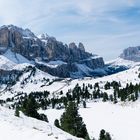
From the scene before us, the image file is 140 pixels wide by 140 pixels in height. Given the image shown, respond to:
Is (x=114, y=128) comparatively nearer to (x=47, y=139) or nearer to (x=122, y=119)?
(x=122, y=119)

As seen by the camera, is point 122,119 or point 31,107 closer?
point 31,107

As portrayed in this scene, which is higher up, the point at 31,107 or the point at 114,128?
the point at 31,107

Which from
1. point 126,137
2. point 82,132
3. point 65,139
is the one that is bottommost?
point 126,137

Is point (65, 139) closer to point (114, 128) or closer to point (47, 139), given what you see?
point (47, 139)

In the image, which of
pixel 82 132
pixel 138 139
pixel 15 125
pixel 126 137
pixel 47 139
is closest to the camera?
pixel 47 139

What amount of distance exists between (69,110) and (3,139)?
45890 mm

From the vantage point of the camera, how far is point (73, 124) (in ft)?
245

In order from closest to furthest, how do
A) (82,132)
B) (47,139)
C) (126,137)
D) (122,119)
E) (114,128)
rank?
(47,139) < (82,132) < (126,137) < (114,128) < (122,119)

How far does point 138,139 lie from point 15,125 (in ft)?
275

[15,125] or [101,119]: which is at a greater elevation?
[15,125]

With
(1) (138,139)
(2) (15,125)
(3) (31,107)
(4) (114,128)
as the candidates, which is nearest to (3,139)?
(2) (15,125)

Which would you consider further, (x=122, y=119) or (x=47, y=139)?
(x=122, y=119)

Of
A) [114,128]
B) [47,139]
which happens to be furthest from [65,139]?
[114,128]

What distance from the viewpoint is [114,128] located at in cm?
14175
